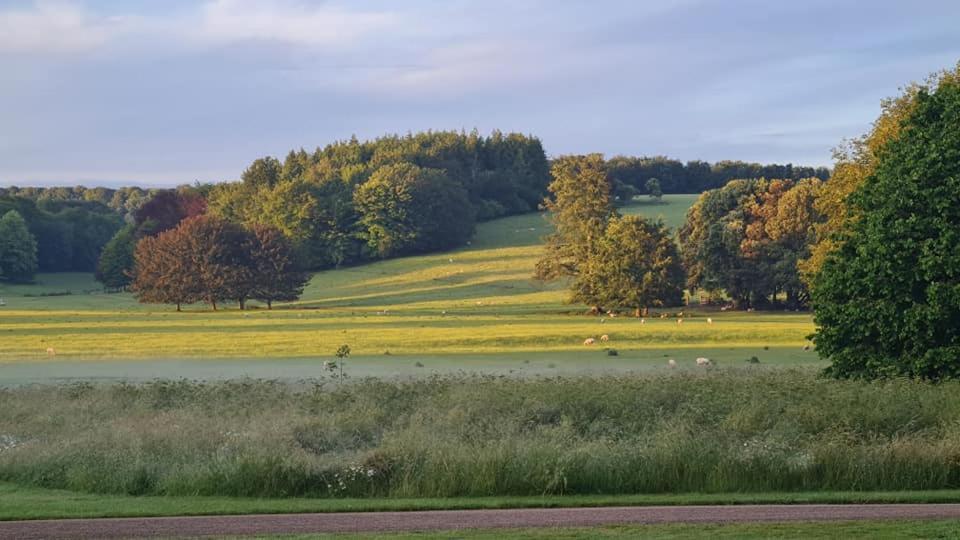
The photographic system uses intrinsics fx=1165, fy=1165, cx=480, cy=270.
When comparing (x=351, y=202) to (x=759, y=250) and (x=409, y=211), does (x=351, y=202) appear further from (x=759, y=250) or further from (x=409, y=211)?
(x=759, y=250)

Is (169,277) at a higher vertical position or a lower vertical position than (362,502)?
lower

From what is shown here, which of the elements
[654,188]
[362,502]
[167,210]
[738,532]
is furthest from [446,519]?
[654,188]

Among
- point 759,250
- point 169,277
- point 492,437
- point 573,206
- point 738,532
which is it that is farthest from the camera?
point 573,206

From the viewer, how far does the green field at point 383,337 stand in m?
41.4

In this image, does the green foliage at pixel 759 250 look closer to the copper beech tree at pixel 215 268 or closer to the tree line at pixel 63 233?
the copper beech tree at pixel 215 268

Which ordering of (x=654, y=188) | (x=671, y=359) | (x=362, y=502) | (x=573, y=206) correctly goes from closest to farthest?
1. (x=362, y=502)
2. (x=671, y=359)
3. (x=573, y=206)
4. (x=654, y=188)

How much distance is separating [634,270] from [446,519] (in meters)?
58.2

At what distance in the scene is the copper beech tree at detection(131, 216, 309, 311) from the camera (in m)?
86.9

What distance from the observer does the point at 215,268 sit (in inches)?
3415

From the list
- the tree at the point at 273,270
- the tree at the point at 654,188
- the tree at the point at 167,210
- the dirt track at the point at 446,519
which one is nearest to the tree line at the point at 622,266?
the tree at the point at 273,270

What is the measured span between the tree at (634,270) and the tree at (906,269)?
41259mm

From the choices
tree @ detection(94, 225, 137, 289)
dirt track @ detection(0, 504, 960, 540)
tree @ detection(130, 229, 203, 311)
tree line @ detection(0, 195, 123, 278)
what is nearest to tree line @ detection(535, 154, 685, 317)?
tree @ detection(130, 229, 203, 311)

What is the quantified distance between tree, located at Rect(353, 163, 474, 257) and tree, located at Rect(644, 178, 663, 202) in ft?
133

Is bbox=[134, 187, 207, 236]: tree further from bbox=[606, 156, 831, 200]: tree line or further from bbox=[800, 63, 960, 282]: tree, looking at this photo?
bbox=[800, 63, 960, 282]: tree
